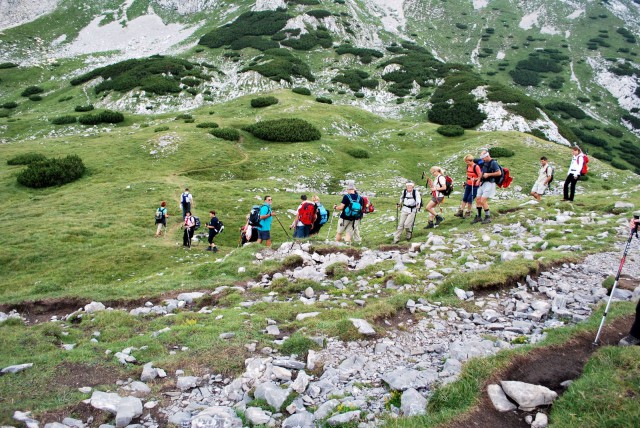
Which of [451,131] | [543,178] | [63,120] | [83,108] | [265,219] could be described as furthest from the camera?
[83,108]

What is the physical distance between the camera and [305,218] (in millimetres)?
17594

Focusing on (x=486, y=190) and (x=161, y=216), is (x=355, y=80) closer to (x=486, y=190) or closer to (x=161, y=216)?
(x=161, y=216)

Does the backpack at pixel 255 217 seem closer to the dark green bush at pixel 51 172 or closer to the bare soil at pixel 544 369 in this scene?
the bare soil at pixel 544 369

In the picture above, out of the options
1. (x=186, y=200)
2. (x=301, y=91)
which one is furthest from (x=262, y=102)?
(x=186, y=200)

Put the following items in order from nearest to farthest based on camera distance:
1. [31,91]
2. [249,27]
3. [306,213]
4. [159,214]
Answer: [306,213] < [159,214] < [31,91] < [249,27]

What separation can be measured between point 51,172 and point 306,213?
2923 centimetres

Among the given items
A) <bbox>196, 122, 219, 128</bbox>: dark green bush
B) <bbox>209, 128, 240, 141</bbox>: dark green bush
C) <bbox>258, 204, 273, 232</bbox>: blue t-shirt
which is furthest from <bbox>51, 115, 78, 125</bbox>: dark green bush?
<bbox>258, 204, 273, 232</bbox>: blue t-shirt

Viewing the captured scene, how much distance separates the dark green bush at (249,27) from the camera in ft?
305

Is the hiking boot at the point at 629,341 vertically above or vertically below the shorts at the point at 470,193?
above

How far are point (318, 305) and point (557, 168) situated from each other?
39.3 metres

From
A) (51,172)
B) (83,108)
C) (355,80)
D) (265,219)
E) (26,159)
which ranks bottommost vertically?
(51,172)

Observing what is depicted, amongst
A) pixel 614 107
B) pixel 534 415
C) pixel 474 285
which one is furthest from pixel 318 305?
pixel 614 107

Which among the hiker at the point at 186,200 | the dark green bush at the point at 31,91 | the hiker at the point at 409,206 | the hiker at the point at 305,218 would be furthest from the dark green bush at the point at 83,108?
the hiker at the point at 409,206

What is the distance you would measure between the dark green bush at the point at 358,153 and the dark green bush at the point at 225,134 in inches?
559
